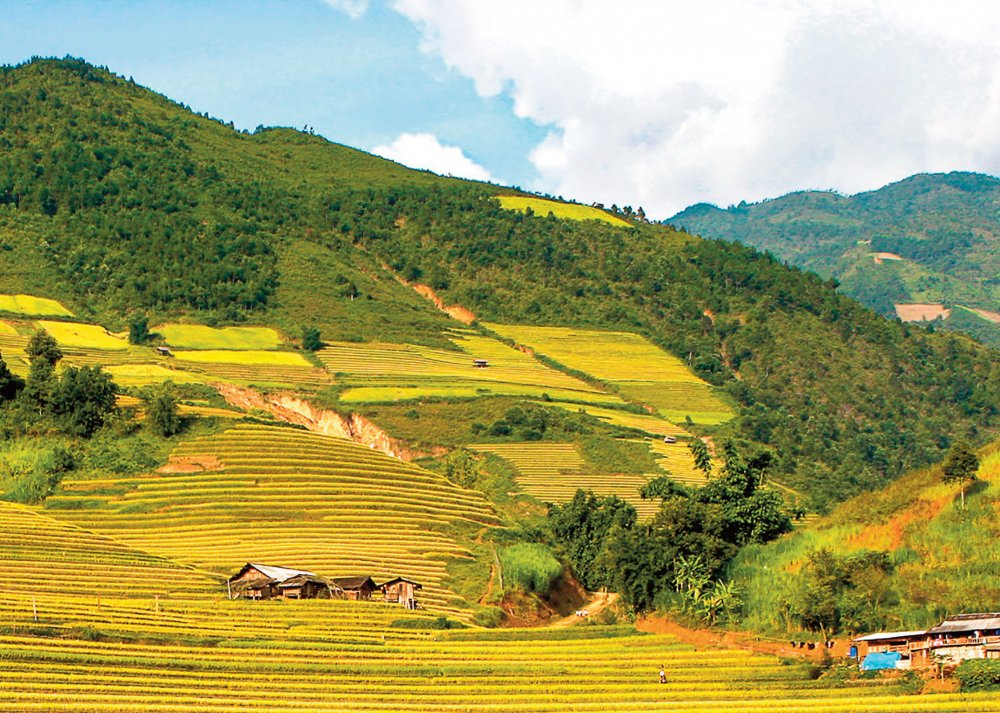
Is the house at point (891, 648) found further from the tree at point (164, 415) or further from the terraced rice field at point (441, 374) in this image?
the terraced rice field at point (441, 374)

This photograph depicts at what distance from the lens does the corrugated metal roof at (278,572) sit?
52.1 meters

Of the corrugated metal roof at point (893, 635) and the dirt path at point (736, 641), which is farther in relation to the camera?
the dirt path at point (736, 641)

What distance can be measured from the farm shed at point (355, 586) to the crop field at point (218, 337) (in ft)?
165

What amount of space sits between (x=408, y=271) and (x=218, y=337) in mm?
35952

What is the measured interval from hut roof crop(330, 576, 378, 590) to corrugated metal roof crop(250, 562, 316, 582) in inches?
44.1

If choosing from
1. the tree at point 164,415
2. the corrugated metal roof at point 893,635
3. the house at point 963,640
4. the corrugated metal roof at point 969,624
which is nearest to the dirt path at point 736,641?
the corrugated metal roof at point 893,635

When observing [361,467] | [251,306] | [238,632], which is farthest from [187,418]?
[251,306]

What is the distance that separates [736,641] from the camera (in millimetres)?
48688

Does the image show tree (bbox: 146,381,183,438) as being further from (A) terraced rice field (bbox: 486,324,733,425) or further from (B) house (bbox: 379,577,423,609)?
(A) terraced rice field (bbox: 486,324,733,425)

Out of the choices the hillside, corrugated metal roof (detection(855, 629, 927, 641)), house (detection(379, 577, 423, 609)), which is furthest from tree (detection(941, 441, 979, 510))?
house (detection(379, 577, 423, 609))

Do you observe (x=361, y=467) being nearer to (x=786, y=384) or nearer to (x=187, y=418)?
(x=187, y=418)

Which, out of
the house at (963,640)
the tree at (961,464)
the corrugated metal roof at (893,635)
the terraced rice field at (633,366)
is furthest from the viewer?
the terraced rice field at (633,366)

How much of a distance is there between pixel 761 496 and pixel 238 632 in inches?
1205

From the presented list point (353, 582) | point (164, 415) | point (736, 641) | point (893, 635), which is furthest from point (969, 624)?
point (164, 415)
